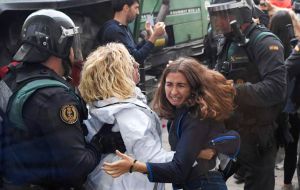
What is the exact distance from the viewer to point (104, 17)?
538 centimetres

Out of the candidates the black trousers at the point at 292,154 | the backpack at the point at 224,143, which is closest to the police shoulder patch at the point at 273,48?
the backpack at the point at 224,143

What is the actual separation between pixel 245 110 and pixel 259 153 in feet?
1.08

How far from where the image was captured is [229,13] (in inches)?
126

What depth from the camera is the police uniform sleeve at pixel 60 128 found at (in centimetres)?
208

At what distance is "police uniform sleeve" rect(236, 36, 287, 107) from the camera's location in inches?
117

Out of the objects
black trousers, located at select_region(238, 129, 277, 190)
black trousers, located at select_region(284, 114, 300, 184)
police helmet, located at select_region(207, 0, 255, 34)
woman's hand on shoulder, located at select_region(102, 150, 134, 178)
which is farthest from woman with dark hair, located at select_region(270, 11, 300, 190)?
woman's hand on shoulder, located at select_region(102, 150, 134, 178)

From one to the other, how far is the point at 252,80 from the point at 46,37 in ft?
4.99

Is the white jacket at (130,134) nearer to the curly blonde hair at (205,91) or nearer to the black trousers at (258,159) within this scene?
the curly blonde hair at (205,91)

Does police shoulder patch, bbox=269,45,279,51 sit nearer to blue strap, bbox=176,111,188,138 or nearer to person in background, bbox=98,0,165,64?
blue strap, bbox=176,111,188,138

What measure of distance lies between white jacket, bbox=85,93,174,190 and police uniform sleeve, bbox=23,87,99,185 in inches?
6.7

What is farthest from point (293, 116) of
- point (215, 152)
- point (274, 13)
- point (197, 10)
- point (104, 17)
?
point (197, 10)

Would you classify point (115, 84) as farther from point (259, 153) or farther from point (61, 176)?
point (259, 153)

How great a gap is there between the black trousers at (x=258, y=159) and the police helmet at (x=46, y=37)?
1459 millimetres

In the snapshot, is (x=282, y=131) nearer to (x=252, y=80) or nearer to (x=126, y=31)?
(x=252, y=80)
